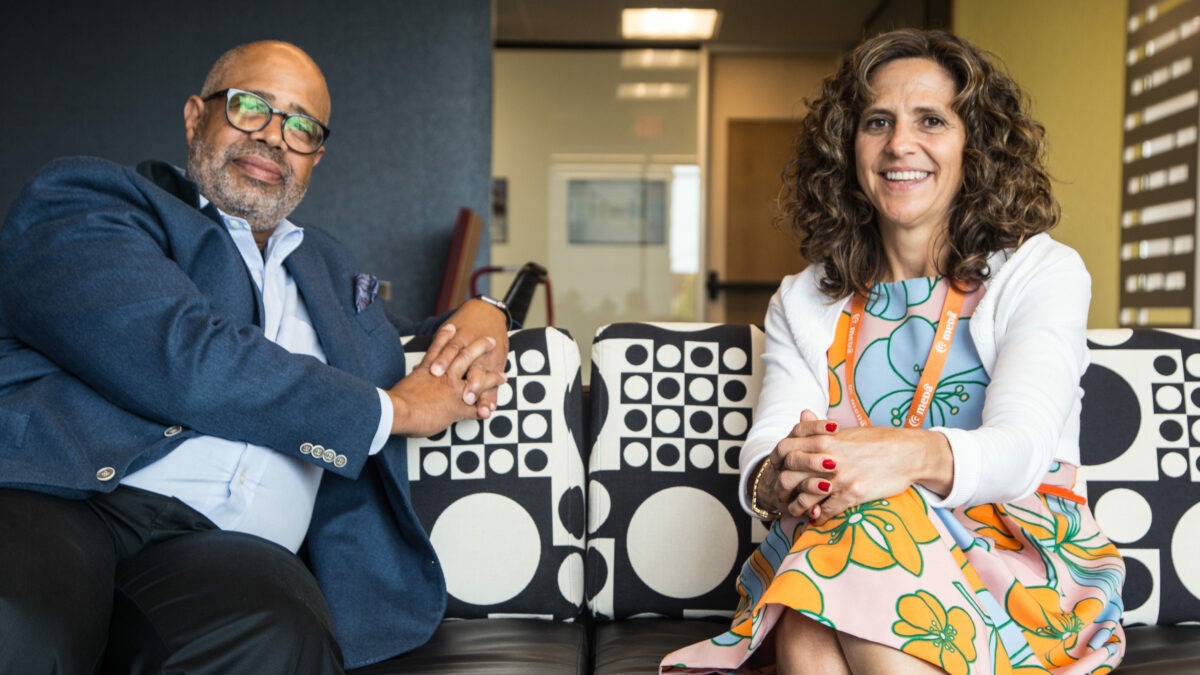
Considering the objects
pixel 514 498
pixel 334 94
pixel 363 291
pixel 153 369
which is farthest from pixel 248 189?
pixel 334 94

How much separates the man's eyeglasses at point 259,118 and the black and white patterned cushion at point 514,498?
1.86 feet

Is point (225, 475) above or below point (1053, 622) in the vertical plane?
above

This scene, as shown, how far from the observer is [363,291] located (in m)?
1.91

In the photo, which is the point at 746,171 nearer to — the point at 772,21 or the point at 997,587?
the point at 772,21

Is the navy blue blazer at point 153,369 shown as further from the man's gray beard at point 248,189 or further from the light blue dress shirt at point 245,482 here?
the man's gray beard at point 248,189

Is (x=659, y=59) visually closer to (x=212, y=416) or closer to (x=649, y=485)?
(x=649, y=485)

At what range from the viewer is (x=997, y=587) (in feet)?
4.34

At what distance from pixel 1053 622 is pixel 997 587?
0.08 metres

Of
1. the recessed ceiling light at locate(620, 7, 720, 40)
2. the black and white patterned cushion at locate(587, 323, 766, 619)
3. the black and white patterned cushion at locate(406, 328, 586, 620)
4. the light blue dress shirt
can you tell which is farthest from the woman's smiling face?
the recessed ceiling light at locate(620, 7, 720, 40)

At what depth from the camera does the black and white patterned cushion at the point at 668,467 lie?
5.94 feet

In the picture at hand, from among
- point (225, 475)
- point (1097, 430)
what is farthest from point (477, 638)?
point (1097, 430)

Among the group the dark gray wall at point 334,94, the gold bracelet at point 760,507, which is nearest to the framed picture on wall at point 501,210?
the dark gray wall at point 334,94

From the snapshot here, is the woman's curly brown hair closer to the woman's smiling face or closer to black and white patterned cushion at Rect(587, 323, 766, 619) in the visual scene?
the woman's smiling face

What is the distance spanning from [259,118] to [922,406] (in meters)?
1.26
